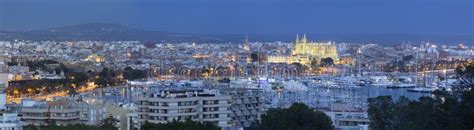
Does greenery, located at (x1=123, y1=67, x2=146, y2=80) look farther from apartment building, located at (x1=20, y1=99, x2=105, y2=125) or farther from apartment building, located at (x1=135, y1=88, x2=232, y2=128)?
apartment building, located at (x1=135, y1=88, x2=232, y2=128)

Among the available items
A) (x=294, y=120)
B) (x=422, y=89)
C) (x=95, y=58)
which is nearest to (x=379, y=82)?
(x=422, y=89)

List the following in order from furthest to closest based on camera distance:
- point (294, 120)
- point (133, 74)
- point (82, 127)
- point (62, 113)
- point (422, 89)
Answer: point (133, 74) < point (422, 89) < point (62, 113) < point (294, 120) < point (82, 127)

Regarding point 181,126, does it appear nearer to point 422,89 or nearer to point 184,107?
point 184,107

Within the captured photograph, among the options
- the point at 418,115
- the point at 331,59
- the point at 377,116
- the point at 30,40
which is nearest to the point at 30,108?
the point at 377,116

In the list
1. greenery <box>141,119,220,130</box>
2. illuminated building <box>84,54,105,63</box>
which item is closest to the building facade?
greenery <box>141,119,220,130</box>

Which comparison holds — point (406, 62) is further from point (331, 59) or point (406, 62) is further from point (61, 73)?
point (61, 73)

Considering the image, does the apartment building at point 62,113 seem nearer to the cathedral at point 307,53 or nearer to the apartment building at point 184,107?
the apartment building at point 184,107

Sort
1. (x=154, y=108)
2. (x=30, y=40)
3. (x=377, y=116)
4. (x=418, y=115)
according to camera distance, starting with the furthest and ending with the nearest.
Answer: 1. (x=30, y=40)
2. (x=154, y=108)
3. (x=377, y=116)
4. (x=418, y=115)
